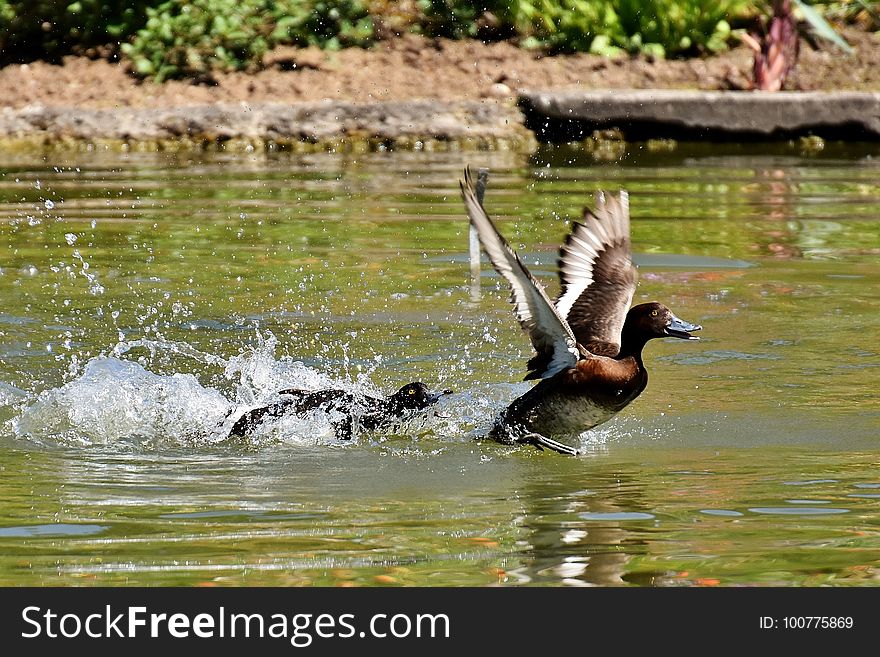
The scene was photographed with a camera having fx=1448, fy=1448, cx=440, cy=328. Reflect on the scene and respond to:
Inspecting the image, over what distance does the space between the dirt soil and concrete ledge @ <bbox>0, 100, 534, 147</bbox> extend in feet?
1.18

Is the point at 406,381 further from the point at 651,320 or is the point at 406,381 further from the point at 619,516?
the point at 619,516

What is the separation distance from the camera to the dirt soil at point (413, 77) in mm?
16266

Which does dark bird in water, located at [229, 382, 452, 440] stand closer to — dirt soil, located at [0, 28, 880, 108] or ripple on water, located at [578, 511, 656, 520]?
ripple on water, located at [578, 511, 656, 520]

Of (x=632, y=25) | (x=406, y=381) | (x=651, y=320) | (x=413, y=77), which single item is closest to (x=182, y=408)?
(x=406, y=381)

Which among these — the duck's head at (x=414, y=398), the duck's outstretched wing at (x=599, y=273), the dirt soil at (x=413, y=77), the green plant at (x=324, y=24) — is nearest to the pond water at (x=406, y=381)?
the duck's head at (x=414, y=398)

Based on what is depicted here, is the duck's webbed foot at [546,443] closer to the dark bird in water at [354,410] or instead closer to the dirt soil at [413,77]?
the dark bird in water at [354,410]

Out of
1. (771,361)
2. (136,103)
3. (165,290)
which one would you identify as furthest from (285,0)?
(771,361)

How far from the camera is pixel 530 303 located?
561cm

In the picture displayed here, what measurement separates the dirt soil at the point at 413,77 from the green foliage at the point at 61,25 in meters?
0.34

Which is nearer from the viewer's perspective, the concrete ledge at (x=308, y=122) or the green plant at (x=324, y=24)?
the concrete ledge at (x=308, y=122)

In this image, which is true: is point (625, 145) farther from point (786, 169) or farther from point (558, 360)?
point (558, 360)

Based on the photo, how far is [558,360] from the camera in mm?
6062

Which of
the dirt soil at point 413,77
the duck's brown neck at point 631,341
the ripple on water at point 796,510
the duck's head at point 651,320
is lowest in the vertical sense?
the ripple on water at point 796,510

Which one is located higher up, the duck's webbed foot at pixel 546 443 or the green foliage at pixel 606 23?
the green foliage at pixel 606 23
